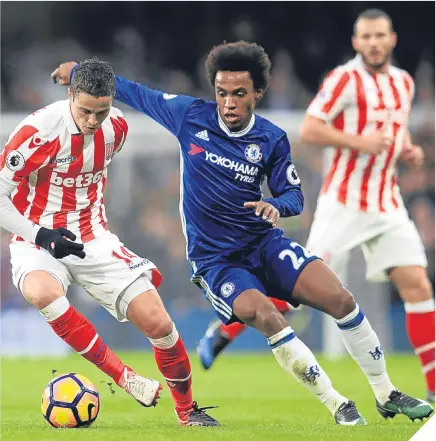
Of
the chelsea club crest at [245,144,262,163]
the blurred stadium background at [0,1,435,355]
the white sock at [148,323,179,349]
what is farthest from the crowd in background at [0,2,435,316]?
the white sock at [148,323,179,349]

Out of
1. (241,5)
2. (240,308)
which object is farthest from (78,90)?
(241,5)

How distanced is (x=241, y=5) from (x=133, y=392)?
46.2ft

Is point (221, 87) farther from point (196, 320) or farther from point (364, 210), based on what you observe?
point (196, 320)

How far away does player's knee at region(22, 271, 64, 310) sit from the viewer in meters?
6.17

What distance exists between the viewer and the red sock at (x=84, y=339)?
6.23m

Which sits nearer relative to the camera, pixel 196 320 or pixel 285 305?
pixel 285 305

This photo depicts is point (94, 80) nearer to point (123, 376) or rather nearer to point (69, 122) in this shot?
point (69, 122)

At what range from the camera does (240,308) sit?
19.7ft

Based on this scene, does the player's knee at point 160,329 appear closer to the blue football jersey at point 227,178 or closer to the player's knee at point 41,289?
the blue football jersey at point 227,178

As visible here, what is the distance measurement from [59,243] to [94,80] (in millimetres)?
933

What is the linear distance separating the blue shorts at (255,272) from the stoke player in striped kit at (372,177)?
1.84 meters

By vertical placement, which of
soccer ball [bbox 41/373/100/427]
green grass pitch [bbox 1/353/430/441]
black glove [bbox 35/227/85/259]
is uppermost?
black glove [bbox 35/227/85/259]

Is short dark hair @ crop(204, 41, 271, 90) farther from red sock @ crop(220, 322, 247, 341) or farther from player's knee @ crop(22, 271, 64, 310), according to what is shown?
red sock @ crop(220, 322, 247, 341)

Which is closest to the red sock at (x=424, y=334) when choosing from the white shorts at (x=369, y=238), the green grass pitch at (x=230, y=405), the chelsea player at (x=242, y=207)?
the white shorts at (x=369, y=238)
